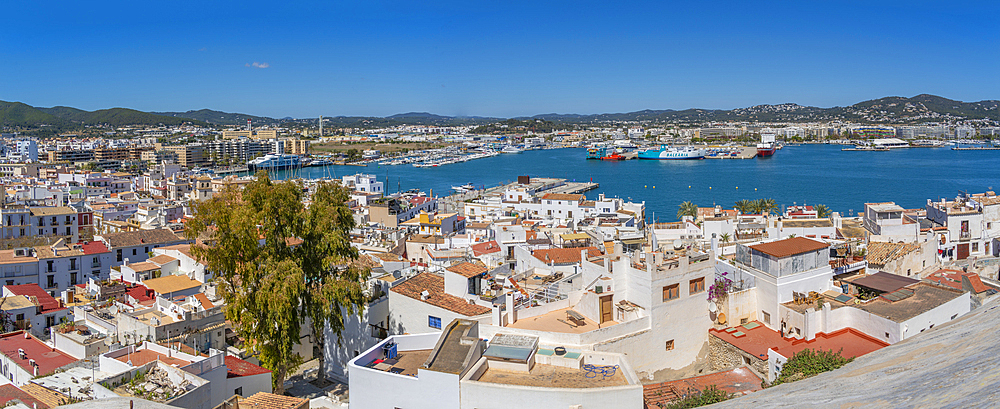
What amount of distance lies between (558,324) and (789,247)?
166 inches

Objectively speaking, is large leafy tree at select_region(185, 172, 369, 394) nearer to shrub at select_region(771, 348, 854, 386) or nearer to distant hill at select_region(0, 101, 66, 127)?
shrub at select_region(771, 348, 854, 386)

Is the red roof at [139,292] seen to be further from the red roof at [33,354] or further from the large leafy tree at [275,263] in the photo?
the large leafy tree at [275,263]

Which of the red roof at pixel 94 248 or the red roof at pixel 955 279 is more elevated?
the red roof at pixel 955 279

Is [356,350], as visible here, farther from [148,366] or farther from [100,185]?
[100,185]

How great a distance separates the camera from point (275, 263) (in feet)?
30.1

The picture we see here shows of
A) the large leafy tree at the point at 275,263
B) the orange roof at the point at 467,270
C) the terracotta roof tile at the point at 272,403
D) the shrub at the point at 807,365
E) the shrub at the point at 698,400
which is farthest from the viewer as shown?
the orange roof at the point at 467,270

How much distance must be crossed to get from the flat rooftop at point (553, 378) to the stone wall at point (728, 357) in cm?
296

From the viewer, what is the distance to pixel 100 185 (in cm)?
4253

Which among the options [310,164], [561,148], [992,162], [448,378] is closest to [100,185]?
[448,378]

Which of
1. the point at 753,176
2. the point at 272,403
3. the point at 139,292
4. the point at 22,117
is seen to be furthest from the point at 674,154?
the point at 22,117

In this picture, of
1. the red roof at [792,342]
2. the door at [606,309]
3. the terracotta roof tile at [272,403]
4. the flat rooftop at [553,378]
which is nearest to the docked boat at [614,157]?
the red roof at [792,342]

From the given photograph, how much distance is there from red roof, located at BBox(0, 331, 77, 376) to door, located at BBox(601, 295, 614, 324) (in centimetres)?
732

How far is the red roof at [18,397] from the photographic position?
689 cm

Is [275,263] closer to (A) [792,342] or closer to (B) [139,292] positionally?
(B) [139,292]
